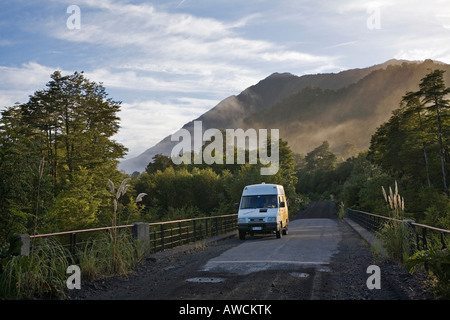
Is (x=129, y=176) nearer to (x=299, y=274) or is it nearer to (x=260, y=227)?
(x=260, y=227)

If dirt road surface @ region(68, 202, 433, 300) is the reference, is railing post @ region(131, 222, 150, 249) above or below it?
above

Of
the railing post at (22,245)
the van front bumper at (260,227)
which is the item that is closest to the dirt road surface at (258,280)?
the railing post at (22,245)

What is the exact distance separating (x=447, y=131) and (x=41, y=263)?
154 feet

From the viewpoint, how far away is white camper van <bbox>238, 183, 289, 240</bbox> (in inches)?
739

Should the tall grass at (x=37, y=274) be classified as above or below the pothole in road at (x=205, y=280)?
above

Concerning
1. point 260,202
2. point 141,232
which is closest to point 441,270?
point 141,232

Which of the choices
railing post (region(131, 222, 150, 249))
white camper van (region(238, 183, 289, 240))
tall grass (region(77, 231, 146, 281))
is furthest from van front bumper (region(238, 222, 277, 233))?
tall grass (region(77, 231, 146, 281))

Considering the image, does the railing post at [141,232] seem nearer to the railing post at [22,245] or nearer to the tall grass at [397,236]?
the railing post at [22,245]

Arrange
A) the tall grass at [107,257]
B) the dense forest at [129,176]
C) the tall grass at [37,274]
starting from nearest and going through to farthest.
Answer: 1. the tall grass at [37,274]
2. the tall grass at [107,257]
3. the dense forest at [129,176]

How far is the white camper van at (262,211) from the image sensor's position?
18766mm

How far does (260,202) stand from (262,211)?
82 centimetres

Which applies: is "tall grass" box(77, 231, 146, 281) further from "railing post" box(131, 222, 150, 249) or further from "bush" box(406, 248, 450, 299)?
"bush" box(406, 248, 450, 299)

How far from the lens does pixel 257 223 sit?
741 inches
